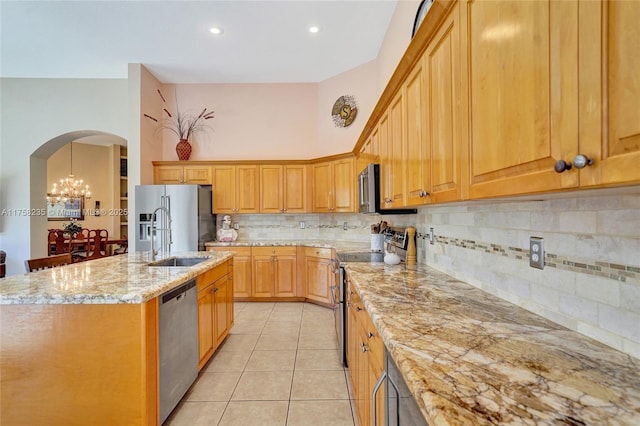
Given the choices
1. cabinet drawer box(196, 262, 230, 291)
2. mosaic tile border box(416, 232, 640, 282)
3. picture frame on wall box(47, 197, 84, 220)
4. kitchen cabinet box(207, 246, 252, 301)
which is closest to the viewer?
mosaic tile border box(416, 232, 640, 282)

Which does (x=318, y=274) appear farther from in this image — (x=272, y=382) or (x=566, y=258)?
(x=566, y=258)

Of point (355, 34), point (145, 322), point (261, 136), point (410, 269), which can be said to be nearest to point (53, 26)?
point (261, 136)

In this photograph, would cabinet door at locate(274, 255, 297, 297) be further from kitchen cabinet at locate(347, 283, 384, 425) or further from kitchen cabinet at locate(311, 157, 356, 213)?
kitchen cabinet at locate(347, 283, 384, 425)

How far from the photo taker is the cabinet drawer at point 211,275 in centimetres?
230

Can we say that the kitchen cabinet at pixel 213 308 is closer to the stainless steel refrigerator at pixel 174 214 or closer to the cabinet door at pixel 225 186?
the stainless steel refrigerator at pixel 174 214

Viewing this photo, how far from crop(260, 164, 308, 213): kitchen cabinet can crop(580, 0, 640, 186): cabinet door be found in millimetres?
4172

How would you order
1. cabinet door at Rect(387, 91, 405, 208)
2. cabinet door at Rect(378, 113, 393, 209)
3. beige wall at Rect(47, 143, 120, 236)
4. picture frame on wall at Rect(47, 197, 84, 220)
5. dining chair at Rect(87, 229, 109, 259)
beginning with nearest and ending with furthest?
1. cabinet door at Rect(387, 91, 405, 208)
2. cabinet door at Rect(378, 113, 393, 209)
3. dining chair at Rect(87, 229, 109, 259)
4. picture frame on wall at Rect(47, 197, 84, 220)
5. beige wall at Rect(47, 143, 120, 236)

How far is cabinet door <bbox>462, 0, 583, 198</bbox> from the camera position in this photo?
63 centimetres

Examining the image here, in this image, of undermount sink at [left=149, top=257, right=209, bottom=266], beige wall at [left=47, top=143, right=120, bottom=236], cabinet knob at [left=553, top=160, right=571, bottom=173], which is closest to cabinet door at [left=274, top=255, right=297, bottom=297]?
undermount sink at [left=149, top=257, right=209, bottom=266]

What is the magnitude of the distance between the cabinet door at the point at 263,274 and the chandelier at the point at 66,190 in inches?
249

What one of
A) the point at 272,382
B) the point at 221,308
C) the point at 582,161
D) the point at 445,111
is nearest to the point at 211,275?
the point at 221,308

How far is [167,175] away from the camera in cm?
459

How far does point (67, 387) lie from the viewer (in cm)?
154

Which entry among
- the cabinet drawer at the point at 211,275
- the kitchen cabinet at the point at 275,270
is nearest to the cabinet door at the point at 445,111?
the cabinet drawer at the point at 211,275
